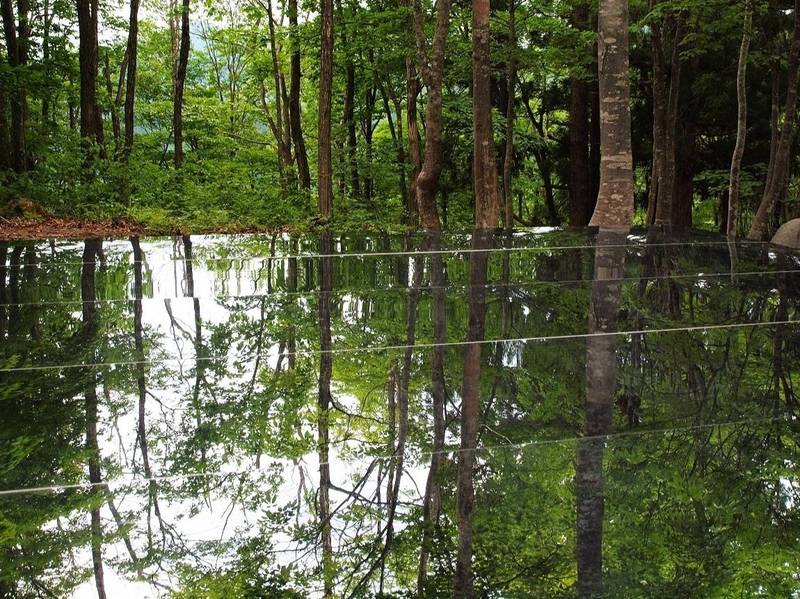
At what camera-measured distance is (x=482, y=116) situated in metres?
12.6

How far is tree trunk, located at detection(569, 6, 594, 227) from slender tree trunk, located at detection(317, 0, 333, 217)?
6144 mm

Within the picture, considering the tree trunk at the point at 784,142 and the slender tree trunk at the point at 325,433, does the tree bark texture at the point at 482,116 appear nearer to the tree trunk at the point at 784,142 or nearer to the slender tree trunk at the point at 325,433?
the tree trunk at the point at 784,142

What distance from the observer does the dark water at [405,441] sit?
6.69 ft

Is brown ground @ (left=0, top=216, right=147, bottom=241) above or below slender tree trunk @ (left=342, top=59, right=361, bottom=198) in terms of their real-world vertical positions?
below

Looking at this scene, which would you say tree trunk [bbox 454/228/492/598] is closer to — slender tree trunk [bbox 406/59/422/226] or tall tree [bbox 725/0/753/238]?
tall tree [bbox 725/0/753/238]

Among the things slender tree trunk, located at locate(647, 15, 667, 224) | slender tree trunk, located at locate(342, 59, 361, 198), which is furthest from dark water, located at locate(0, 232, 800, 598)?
slender tree trunk, located at locate(342, 59, 361, 198)

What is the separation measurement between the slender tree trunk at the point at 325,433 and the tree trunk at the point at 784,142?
8.98 meters

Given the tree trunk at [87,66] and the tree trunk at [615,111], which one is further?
the tree trunk at [87,66]

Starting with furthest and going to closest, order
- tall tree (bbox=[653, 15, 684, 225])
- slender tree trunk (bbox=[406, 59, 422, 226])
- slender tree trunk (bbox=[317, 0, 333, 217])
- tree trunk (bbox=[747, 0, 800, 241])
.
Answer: slender tree trunk (bbox=[406, 59, 422, 226]) → tall tree (bbox=[653, 15, 684, 225]) → slender tree trunk (bbox=[317, 0, 333, 217]) → tree trunk (bbox=[747, 0, 800, 241])

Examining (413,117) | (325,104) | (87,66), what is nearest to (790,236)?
(325,104)

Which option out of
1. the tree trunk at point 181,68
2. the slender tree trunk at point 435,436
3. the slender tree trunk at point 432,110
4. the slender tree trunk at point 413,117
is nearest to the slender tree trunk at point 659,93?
the slender tree trunk at point 432,110

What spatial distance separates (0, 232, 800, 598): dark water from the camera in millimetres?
2039

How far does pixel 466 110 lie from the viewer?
810 inches

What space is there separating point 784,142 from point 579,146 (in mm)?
5430
